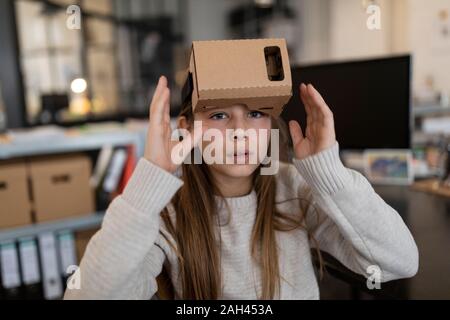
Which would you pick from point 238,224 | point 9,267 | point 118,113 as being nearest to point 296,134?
point 238,224

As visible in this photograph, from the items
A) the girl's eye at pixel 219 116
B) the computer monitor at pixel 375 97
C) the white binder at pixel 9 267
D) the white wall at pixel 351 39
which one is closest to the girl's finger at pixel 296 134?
the girl's eye at pixel 219 116

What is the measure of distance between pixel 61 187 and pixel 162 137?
1.22 meters

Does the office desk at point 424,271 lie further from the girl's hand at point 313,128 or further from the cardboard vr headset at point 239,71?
the cardboard vr headset at point 239,71

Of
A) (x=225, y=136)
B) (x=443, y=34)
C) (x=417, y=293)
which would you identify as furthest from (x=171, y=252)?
(x=443, y=34)

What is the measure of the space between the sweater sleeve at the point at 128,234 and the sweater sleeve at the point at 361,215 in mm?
218

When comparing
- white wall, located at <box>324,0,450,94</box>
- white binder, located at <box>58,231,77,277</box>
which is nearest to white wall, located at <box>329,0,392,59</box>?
white wall, located at <box>324,0,450,94</box>

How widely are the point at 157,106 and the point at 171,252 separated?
31cm

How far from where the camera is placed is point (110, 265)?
0.57 m

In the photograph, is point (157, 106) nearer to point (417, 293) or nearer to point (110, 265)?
point (110, 265)

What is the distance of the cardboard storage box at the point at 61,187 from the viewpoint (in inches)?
62.9

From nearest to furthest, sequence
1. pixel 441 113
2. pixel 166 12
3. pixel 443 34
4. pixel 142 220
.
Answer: pixel 142 220
pixel 443 34
pixel 441 113
pixel 166 12

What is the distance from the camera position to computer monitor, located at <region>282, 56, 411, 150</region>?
1264mm

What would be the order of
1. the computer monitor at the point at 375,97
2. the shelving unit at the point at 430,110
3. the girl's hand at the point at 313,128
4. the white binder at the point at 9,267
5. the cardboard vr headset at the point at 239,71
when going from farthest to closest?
the shelving unit at the point at 430,110, the white binder at the point at 9,267, the computer monitor at the point at 375,97, the girl's hand at the point at 313,128, the cardboard vr headset at the point at 239,71

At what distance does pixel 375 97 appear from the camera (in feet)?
4.19
